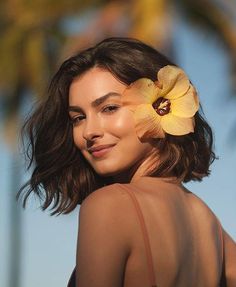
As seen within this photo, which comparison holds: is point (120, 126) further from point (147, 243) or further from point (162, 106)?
point (147, 243)

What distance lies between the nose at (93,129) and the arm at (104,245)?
26cm

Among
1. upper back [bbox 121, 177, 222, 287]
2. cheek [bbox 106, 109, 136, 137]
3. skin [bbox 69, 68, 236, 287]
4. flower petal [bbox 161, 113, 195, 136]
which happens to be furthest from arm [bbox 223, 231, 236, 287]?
cheek [bbox 106, 109, 136, 137]

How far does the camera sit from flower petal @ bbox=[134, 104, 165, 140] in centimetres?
204

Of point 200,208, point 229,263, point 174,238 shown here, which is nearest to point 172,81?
point 200,208

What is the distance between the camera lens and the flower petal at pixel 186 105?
2.16m

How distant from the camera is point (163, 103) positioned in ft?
7.14

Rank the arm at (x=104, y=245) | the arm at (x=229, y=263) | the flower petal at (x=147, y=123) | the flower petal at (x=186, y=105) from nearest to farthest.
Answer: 1. the arm at (x=104, y=245)
2. the flower petal at (x=147, y=123)
3. the flower petal at (x=186, y=105)
4. the arm at (x=229, y=263)

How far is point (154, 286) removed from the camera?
1.86 meters

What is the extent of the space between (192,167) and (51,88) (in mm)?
447

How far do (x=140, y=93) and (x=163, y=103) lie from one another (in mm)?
112

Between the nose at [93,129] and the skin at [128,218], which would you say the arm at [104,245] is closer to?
the skin at [128,218]

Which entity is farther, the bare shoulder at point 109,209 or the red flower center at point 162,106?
the red flower center at point 162,106

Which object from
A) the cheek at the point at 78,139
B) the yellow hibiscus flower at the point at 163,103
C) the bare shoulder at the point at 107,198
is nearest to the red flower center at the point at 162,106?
the yellow hibiscus flower at the point at 163,103

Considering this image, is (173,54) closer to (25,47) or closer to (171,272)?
(25,47)
